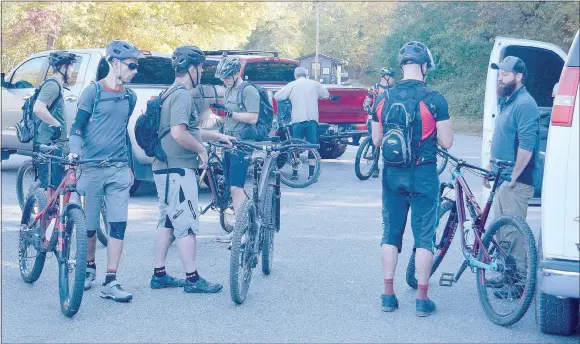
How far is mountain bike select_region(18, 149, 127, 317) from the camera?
250 inches

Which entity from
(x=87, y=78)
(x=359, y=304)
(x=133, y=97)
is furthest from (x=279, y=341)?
(x=87, y=78)

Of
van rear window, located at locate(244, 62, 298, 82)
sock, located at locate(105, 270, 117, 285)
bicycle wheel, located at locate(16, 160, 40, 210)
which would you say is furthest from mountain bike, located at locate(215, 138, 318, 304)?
van rear window, located at locate(244, 62, 298, 82)

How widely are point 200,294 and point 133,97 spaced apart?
1.64 meters

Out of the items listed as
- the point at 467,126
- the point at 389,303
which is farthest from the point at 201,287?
the point at 467,126

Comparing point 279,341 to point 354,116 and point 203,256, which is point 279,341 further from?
point 354,116

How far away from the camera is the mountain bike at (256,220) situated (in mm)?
6684

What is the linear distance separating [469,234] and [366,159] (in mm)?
8270

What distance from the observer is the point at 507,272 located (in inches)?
248

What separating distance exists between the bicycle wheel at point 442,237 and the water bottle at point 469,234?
24 cm

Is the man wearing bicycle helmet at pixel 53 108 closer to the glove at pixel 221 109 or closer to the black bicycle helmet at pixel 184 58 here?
the glove at pixel 221 109

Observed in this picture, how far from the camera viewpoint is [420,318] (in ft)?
21.3

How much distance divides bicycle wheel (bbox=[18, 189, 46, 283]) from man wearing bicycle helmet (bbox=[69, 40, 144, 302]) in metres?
0.56

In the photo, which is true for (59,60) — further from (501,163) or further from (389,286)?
(501,163)

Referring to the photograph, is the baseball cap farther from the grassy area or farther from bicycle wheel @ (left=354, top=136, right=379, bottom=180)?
the grassy area
